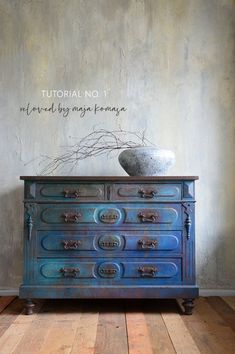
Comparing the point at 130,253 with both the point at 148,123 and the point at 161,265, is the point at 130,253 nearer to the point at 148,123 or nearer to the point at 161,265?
the point at 161,265

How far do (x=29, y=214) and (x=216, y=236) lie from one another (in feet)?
4.63

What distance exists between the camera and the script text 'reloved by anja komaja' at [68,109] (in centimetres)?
Result: 290

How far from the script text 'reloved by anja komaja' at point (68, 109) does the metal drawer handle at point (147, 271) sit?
1.20 meters

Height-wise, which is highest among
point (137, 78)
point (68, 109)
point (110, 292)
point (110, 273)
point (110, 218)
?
point (137, 78)

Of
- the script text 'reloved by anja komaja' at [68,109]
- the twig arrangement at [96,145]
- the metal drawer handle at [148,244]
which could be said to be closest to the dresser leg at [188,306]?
the metal drawer handle at [148,244]

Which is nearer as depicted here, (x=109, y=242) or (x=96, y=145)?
(x=109, y=242)

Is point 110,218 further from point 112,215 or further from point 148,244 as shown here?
point 148,244

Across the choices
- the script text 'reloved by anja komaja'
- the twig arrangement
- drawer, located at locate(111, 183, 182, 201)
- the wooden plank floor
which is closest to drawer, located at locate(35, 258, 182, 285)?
the wooden plank floor

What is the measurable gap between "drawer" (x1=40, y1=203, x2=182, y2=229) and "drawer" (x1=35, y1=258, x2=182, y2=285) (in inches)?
9.5

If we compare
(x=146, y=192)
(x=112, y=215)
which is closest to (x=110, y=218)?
(x=112, y=215)

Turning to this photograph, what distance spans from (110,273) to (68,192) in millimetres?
567

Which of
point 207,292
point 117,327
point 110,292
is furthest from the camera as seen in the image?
point 207,292

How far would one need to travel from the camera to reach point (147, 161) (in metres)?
2.43

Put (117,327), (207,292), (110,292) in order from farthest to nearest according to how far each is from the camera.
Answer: (207,292) → (110,292) → (117,327)
